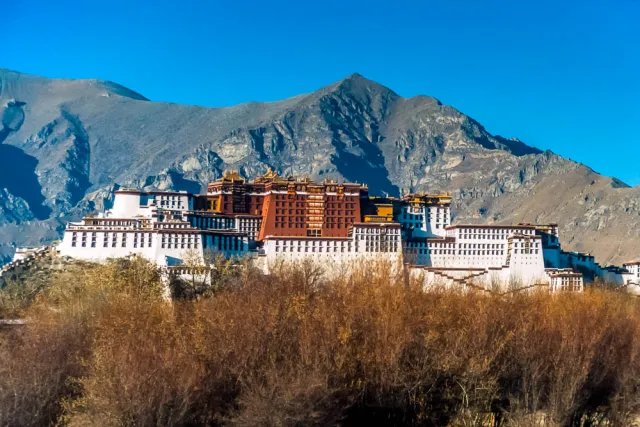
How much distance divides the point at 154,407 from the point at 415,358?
1631 centimetres

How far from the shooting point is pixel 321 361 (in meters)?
46.1

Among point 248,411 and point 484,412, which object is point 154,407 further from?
point 484,412

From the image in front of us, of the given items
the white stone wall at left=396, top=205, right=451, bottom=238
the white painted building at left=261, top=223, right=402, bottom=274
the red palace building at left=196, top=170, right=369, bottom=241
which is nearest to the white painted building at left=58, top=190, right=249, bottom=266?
the white painted building at left=261, top=223, right=402, bottom=274

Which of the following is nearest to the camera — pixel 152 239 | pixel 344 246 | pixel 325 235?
pixel 152 239

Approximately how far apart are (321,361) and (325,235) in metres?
69.3

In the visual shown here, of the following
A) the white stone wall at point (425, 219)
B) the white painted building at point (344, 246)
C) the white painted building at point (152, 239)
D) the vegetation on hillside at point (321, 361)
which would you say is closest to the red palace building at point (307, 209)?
the white painted building at point (344, 246)

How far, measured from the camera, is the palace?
102188mm

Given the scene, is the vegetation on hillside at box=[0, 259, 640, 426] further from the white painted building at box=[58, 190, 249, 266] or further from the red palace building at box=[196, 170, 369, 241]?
the red palace building at box=[196, 170, 369, 241]

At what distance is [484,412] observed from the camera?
166 feet

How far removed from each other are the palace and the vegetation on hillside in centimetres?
4246

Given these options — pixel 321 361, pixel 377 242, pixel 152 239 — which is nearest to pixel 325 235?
pixel 377 242

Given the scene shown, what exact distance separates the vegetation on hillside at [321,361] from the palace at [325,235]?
4246cm

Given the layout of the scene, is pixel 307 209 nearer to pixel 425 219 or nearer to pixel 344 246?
pixel 344 246

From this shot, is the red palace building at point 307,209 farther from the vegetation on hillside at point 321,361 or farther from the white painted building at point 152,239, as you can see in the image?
the vegetation on hillside at point 321,361
